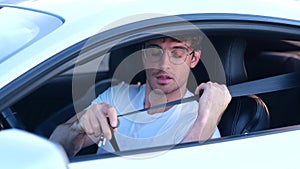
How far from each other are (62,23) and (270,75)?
1114 millimetres

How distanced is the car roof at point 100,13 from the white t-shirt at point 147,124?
1.31 feet

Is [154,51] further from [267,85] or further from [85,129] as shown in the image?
[267,85]

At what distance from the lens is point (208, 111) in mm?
2031

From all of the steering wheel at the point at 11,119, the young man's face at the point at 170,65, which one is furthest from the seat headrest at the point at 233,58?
the steering wheel at the point at 11,119

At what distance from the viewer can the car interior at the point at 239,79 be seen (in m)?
2.23

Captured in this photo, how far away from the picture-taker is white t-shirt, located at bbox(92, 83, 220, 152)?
2053mm

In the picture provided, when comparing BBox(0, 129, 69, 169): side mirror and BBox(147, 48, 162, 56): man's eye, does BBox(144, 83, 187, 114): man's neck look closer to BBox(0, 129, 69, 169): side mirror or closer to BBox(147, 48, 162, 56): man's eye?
BBox(147, 48, 162, 56): man's eye

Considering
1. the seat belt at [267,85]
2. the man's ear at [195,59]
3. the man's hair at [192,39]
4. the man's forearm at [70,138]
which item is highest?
the man's hair at [192,39]

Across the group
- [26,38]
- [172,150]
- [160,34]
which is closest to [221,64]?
[160,34]

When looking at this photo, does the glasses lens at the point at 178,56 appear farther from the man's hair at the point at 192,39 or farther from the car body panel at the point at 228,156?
the car body panel at the point at 228,156

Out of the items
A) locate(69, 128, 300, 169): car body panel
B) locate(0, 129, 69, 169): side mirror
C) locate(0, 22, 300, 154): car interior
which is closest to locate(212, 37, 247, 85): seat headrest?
locate(0, 22, 300, 154): car interior

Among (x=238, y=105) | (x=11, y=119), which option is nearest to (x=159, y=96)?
(x=238, y=105)

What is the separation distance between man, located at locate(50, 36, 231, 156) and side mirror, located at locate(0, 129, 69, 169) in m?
0.40

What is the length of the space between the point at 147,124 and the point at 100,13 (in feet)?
1.77
